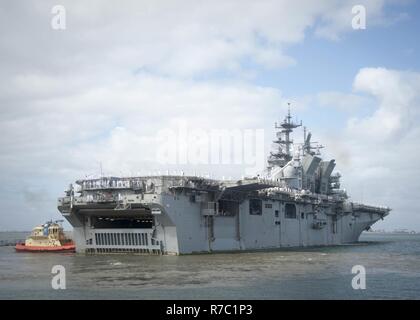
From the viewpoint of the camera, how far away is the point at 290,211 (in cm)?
5062

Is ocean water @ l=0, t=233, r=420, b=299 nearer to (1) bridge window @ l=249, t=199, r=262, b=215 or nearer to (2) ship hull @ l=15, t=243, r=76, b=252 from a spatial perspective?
(1) bridge window @ l=249, t=199, r=262, b=215

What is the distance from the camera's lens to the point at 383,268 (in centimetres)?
3072

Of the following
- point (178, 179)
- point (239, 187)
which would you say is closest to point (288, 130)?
point (239, 187)

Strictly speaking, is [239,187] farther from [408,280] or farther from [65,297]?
[65,297]

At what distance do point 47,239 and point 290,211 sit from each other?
73.1 ft

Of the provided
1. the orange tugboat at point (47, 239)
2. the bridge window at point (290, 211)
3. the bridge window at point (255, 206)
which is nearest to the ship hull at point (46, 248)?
the orange tugboat at point (47, 239)

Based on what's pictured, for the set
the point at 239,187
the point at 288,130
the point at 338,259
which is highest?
the point at 288,130

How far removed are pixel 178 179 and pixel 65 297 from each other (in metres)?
17.1

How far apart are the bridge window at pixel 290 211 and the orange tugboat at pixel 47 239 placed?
19.3 metres

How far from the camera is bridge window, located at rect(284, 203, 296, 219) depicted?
163ft

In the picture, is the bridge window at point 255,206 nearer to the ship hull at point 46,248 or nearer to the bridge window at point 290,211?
the bridge window at point 290,211

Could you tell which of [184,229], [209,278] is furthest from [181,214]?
[209,278]

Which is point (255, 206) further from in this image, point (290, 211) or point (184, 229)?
point (184, 229)

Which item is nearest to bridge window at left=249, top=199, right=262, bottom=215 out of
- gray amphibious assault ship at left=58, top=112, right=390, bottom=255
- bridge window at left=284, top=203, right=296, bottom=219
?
gray amphibious assault ship at left=58, top=112, right=390, bottom=255
